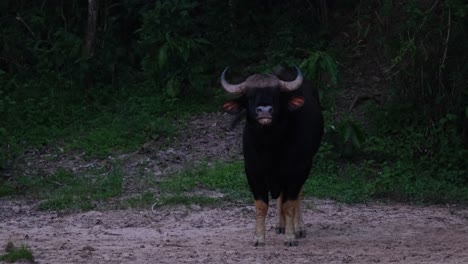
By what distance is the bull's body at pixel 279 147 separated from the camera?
9766 mm

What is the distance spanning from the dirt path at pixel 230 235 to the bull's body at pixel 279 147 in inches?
14.8

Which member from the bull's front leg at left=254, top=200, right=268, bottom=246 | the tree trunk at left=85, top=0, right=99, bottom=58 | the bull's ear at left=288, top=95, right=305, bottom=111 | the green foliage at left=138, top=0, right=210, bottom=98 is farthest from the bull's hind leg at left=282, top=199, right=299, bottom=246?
the tree trunk at left=85, top=0, right=99, bottom=58

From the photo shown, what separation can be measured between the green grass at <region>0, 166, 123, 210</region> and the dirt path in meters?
0.33

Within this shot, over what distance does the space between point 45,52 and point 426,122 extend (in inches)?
248

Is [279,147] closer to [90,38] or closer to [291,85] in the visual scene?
[291,85]

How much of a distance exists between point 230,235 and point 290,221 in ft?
2.58

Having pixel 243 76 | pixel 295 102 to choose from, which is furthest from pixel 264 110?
pixel 243 76

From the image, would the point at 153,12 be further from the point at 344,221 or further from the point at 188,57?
the point at 344,221

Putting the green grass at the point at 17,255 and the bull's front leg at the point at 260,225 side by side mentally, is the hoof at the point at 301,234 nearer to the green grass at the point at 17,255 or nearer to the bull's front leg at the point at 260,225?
the bull's front leg at the point at 260,225

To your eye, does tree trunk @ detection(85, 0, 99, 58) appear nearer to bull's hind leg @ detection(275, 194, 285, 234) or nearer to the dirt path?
the dirt path

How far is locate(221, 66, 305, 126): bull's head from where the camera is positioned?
9586 mm

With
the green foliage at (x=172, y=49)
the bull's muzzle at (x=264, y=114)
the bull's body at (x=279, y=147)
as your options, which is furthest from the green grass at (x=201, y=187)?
the bull's muzzle at (x=264, y=114)

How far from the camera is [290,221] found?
33.1 ft

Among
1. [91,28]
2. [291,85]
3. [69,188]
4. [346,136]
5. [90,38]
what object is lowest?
[69,188]
